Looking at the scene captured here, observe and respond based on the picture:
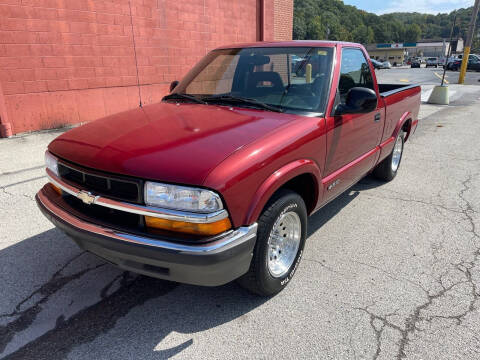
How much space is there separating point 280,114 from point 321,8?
134m

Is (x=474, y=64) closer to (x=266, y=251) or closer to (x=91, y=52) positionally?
(x=91, y=52)

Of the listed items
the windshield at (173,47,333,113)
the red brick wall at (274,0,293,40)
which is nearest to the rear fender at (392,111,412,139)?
the windshield at (173,47,333,113)

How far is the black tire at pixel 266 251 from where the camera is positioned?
240 centimetres

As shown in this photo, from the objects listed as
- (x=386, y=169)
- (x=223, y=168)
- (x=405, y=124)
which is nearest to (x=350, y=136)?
(x=223, y=168)

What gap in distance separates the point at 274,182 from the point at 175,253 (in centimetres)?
79

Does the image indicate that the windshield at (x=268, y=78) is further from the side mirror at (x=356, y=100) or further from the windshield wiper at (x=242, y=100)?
the side mirror at (x=356, y=100)

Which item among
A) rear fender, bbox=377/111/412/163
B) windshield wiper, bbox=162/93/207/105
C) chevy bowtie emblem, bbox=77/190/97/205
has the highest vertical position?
windshield wiper, bbox=162/93/207/105

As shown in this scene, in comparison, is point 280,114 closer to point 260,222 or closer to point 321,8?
point 260,222

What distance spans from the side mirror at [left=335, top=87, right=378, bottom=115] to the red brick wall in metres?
11.7

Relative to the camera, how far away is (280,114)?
290 centimetres

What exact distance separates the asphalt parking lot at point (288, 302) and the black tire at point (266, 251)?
0.14 m

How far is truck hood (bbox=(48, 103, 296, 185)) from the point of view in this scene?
6.95 ft

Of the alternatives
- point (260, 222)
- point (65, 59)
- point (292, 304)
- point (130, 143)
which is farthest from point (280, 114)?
point (65, 59)

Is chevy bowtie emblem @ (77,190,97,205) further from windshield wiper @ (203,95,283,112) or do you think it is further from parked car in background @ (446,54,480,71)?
parked car in background @ (446,54,480,71)
